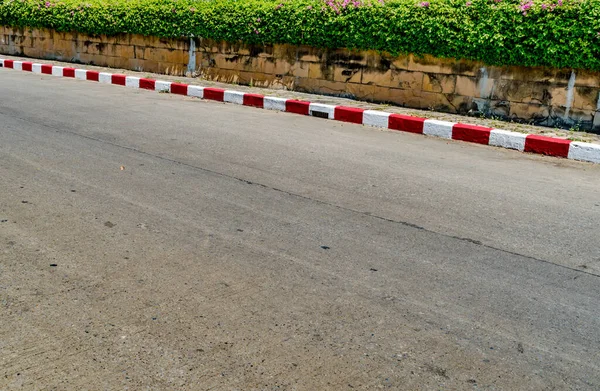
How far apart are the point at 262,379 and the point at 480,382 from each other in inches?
33.2

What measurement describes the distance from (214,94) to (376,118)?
3.54 meters

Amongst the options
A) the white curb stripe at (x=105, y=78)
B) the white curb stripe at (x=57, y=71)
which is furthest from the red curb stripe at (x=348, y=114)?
the white curb stripe at (x=57, y=71)

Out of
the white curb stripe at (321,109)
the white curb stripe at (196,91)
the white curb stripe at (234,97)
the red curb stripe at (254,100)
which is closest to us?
the white curb stripe at (321,109)

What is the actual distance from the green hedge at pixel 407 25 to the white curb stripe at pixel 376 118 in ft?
4.37

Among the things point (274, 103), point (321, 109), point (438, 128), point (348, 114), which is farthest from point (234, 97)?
point (438, 128)

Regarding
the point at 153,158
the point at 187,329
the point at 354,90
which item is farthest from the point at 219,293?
the point at 354,90

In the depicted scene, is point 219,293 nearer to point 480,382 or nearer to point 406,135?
point 480,382

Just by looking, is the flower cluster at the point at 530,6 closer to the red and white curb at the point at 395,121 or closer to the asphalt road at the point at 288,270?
the red and white curb at the point at 395,121

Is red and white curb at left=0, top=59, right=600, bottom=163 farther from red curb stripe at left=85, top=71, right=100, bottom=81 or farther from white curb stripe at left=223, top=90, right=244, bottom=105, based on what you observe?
red curb stripe at left=85, top=71, right=100, bottom=81

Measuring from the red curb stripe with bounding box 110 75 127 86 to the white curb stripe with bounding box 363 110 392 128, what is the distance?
241 inches

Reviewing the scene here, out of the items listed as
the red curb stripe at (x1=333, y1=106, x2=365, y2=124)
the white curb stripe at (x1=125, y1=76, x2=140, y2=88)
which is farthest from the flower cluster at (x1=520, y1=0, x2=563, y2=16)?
the white curb stripe at (x1=125, y1=76, x2=140, y2=88)

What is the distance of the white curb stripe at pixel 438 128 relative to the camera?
8539mm

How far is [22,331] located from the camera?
2848 millimetres

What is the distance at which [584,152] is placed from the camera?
24.3 feet
